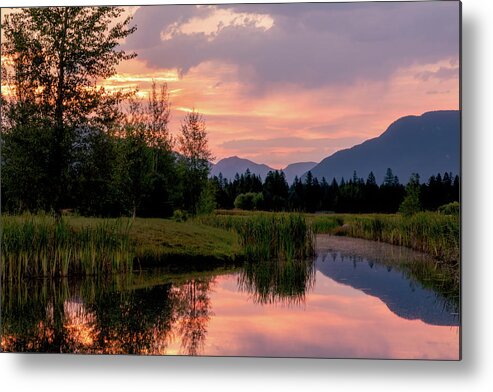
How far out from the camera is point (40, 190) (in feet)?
18.4

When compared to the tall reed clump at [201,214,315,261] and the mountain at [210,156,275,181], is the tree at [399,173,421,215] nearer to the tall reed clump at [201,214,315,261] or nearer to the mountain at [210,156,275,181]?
the tall reed clump at [201,214,315,261]

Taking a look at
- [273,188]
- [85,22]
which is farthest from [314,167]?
[85,22]

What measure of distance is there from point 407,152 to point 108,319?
242cm

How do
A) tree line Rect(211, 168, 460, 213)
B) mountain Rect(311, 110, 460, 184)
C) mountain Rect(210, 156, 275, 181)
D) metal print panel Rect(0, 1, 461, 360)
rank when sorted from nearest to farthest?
1. mountain Rect(311, 110, 460, 184)
2. metal print panel Rect(0, 1, 461, 360)
3. tree line Rect(211, 168, 460, 213)
4. mountain Rect(210, 156, 275, 181)

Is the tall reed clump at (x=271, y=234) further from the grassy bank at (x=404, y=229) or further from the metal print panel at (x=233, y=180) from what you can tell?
the grassy bank at (x=404, y=229)

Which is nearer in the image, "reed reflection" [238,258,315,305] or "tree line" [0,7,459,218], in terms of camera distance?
"reed reflection" [238,258,315,305]

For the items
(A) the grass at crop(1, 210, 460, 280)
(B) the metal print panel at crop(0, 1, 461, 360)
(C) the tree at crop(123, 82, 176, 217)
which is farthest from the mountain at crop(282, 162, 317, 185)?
(C) the tree at crop(123, 82, 176, 217)

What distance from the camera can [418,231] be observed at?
5.42 metres

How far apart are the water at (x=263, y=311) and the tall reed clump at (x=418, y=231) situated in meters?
0.07

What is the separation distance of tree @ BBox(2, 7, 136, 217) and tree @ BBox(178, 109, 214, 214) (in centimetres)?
64

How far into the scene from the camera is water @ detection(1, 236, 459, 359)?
16.8 feet

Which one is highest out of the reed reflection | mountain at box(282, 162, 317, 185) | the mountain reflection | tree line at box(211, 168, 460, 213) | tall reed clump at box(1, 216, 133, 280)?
mountain at box(282, 162, 317, 185)

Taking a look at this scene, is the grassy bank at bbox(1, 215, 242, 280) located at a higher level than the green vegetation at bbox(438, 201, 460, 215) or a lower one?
lower

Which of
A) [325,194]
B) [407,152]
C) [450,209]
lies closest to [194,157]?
[325,194]
